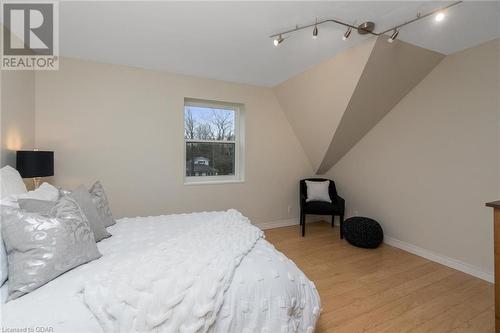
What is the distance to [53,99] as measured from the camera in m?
2.55

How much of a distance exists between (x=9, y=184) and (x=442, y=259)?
13.3 feet

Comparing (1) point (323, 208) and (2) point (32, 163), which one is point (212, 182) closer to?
(1) point (323, 208)

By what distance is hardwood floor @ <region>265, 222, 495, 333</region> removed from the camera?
169cm

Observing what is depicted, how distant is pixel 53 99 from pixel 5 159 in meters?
0.92

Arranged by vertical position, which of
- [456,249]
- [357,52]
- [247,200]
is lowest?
[456,249]

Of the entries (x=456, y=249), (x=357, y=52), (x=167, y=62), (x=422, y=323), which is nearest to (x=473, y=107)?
(x=357, y=52)

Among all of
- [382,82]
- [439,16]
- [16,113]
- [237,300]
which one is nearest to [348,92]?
[382,82]

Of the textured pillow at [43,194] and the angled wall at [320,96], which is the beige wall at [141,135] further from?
the textured pillow at [43,194]

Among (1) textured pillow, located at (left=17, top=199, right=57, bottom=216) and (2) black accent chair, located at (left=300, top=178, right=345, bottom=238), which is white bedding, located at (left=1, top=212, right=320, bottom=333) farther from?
(2) black accent chair, located at (left=300, top=178, right=345, bottom=238)

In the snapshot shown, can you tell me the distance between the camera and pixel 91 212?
168 cm

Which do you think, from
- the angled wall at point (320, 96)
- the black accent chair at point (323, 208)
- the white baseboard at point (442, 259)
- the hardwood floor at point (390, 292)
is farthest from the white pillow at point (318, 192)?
the white baseboard at point (442, 259)

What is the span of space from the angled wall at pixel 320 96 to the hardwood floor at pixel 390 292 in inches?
64.6

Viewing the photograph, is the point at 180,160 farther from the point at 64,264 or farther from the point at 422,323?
the point at 422,323

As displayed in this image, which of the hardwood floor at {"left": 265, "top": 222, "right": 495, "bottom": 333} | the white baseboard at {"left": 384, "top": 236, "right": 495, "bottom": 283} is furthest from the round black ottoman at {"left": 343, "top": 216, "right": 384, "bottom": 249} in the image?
the white baseboard at {"left": 384, "top": 236, "right": 495, "bottom": 283}
